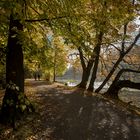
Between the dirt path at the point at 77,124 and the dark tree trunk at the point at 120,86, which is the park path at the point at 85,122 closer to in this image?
the dirt path at the point at 77,124

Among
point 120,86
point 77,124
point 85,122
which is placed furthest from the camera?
point 120,86

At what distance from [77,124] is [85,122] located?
1.70ft

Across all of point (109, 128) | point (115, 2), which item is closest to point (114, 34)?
point (115, 2)

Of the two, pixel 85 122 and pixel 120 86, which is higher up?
pixel 120 86

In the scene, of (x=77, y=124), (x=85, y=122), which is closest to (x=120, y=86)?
(x=85, y=122)

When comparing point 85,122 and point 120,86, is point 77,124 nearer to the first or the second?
point 85,122

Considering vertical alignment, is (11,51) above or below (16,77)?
above

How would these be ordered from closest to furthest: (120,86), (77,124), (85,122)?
(77,124), (85,122), (120,86)

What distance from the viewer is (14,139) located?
379 inches

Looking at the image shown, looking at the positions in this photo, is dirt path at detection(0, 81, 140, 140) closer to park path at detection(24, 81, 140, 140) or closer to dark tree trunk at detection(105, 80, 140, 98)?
park path at detection(24, 81, 140, 140)

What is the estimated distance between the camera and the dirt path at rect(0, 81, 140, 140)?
10.3 meters

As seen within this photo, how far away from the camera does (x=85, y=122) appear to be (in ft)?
40.2

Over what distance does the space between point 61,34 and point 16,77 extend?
9.07 feet

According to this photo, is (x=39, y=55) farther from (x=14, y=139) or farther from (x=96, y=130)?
(x=96, y=130)
